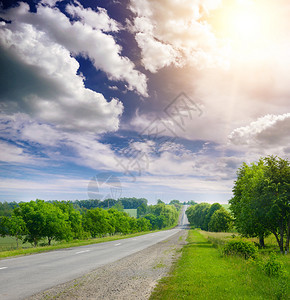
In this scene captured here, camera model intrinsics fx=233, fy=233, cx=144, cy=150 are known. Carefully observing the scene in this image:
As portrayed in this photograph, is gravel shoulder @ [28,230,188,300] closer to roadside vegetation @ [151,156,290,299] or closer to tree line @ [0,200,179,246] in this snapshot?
roadside vegetation @ [151,156,290,299]

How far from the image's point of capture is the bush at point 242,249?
47.1ft

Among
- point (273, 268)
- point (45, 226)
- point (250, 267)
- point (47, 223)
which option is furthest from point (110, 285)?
point (47, 223)

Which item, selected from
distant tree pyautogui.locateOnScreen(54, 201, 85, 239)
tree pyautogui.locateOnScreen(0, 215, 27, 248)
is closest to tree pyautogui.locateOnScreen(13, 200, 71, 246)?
tree pyautogui.locateOnScreen(0, 215, 27, 248)

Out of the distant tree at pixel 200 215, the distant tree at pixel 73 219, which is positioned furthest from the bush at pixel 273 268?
the distant tree at pixel 200 215

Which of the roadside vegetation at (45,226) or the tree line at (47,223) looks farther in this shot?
the tree line at (47,223)

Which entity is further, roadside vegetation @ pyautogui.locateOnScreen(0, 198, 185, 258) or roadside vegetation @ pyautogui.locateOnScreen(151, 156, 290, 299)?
roadside vegetation @ pyautogui.locateOnScreen(0, 198, 185, 258)

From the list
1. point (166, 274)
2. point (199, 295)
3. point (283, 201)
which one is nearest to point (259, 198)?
point (283, 201)

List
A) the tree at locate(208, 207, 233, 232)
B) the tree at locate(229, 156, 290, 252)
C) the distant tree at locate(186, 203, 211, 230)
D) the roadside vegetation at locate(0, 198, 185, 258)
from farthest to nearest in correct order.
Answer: the distant tree at locate(186, 203, 211, 230)
the tree at locate(208, 207, 233, 232)
the roadside vegetation at locate(0, 198, 185, 258)
the tree at locate(229, 156, 290, 252)

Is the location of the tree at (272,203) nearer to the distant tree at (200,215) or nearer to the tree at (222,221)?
the tree at (222,221)

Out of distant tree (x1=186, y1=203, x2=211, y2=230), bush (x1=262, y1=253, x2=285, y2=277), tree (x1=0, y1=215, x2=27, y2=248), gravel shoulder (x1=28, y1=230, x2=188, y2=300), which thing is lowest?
distant tree (x1=186, y1=203, x2=211, y2=230)

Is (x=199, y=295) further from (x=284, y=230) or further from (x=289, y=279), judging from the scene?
(x=284, y=230)

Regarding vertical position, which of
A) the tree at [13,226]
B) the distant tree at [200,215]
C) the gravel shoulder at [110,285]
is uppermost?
the gravel shoulder at [110,285]

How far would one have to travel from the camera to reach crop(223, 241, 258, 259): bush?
566 inches

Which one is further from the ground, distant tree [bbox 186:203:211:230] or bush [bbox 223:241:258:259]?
bush [bbox 223:241:258:259]
